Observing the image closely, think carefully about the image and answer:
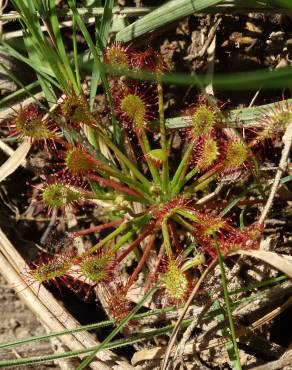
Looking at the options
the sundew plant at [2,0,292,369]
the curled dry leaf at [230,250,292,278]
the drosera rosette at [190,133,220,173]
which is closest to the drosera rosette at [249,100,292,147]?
the sundew plant at [2,0,292,369]

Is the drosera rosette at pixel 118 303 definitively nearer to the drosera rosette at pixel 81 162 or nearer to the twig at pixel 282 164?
the drosera rosette at pixel 81 162

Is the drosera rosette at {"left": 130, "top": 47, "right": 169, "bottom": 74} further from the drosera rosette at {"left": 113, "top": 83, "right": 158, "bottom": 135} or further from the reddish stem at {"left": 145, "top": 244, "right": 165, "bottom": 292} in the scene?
the reddish stem at {"left": 145, "top": 244, "right": 165, "bottom": 292}

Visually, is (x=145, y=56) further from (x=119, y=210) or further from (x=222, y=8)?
(x=119, y=210)

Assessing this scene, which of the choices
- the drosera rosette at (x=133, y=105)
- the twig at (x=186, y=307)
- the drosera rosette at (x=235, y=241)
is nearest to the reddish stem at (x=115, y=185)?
the drosera rosette at (x=133, y=105)

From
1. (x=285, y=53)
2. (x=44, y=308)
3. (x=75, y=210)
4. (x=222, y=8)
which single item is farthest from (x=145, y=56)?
(x=44, y=308)

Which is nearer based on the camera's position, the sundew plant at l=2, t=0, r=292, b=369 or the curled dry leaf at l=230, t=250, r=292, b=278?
the curled dry leaf at l=230, t=250, r=292, b=278
